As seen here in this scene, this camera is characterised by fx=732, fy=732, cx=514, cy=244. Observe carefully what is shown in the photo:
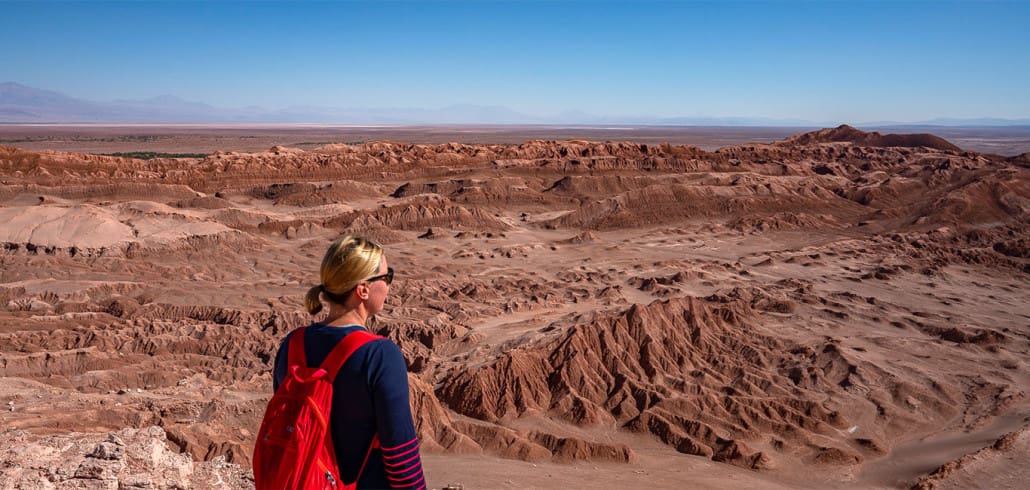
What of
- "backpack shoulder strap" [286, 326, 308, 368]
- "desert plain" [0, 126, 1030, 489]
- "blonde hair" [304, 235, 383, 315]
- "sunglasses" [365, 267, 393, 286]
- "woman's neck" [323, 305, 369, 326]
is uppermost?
"blonde hair" [304, 235, 383, 315]

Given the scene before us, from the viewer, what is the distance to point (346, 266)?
253cm

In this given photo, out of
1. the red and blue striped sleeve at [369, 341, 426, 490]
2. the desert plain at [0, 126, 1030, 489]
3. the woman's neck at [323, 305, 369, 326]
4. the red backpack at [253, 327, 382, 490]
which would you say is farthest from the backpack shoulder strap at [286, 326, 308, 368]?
the desert plain at [0, 126, 1030, 489]

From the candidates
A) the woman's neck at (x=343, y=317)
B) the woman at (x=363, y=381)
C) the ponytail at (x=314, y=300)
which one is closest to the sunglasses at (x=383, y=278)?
the woman at (x=363, y=381)

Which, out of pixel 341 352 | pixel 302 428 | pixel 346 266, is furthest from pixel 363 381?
pixel 346 266

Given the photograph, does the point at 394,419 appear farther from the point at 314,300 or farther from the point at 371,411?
the point at 314,300

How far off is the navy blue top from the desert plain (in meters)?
4.28

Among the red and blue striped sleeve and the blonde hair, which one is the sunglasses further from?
the red and blue striped sleeve

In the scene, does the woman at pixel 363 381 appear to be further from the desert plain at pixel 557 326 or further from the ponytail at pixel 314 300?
the desert plain at pixel 557 326

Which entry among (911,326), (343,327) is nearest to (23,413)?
(343,327)

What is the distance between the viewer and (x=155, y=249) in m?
27.2

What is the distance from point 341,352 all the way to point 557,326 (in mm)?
17398

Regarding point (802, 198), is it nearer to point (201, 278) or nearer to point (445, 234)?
point (445, 234)

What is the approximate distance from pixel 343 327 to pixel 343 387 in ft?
0.69

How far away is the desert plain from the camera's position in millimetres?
11930
